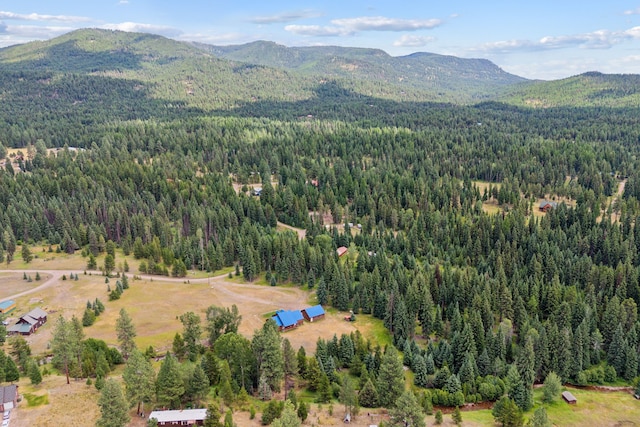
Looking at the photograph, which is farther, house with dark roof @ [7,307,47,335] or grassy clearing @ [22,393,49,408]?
house with dark roof @ [7,307,47,335]

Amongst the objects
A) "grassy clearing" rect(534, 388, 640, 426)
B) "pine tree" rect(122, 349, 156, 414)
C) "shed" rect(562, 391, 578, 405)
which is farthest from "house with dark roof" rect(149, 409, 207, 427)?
"shed" rect(562, 391, 578, 405)

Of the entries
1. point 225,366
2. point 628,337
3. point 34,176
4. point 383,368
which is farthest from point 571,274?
point 34,176

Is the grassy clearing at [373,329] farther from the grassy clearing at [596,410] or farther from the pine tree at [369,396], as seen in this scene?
the grassy clearing at [596,410]

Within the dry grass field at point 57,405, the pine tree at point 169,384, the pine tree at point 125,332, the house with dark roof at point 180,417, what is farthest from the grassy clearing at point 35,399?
the house with dark roof at point 180,417

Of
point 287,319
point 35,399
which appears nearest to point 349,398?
point 287,319

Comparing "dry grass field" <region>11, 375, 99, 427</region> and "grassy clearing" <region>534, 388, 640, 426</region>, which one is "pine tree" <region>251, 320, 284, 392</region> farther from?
"grassy clearing" <region>534, 388, 640, 426</region>

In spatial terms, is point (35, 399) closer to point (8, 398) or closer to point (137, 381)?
point (8, 398)
